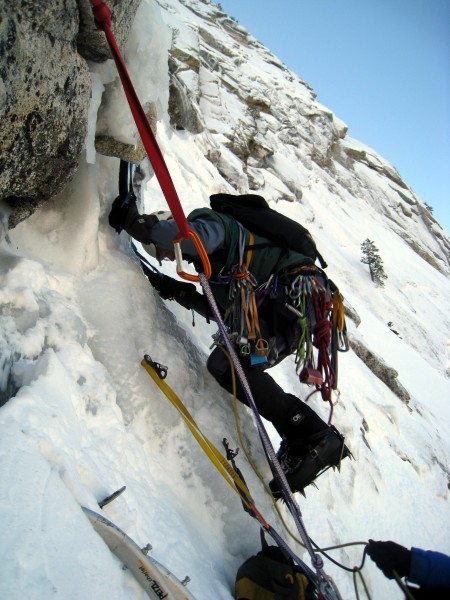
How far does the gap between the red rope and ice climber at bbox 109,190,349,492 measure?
526mm

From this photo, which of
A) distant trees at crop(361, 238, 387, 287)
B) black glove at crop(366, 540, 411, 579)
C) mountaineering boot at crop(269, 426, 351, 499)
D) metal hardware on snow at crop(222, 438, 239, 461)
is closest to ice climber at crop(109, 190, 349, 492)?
mountaineering boot at crop(269, 426, 351, 499)

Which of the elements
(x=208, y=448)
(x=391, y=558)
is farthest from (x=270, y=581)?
(x=208, y=448)

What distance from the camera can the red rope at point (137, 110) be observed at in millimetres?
1592

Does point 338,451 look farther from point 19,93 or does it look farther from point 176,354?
point 19,93

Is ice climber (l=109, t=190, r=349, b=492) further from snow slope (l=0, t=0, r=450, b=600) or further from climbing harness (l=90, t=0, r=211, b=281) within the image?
climbing harness (l=90, t=0, r=211, b=281)

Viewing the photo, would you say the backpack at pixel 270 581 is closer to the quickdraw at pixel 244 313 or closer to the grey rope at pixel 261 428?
the grey rope at pixel 261 428

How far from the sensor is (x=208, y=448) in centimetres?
218

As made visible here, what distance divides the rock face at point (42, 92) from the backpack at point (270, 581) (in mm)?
1805

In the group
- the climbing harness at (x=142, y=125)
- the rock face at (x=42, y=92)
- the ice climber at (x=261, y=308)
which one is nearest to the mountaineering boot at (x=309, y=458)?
the ice climber at (x=261, y=308)

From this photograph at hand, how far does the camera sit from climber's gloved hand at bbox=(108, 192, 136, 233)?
250 centimetres

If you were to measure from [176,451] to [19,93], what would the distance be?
166 cm

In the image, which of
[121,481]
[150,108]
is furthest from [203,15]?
[121,481]

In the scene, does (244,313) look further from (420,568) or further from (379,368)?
(379,368)

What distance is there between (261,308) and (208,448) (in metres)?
0.89
